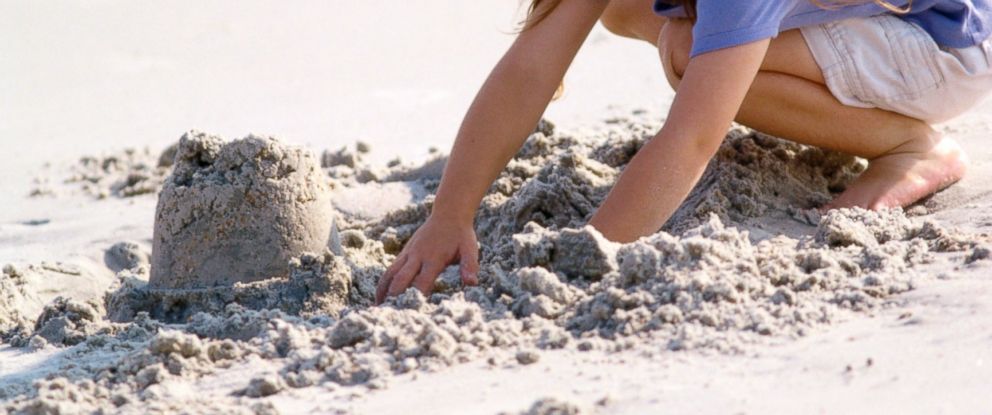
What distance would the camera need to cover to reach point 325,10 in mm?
6422

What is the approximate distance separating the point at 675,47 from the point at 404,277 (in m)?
0.86

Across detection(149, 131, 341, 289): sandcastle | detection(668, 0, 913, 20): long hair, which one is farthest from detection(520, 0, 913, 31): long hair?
detection(149, 131, 341, 289): sandcastle

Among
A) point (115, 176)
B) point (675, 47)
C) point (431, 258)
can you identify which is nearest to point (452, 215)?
point (431, 258)

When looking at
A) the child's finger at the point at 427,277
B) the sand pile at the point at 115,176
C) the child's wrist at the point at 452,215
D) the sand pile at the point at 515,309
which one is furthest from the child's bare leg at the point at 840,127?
the sand pile at the point at 115,176

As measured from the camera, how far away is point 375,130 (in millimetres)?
4535

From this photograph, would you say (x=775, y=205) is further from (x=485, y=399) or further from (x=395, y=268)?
(x=485, y=399)

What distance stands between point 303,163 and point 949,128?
72.6 inches

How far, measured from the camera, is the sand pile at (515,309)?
183 centimetres

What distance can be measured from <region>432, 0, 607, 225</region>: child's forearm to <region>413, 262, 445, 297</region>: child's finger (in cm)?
21

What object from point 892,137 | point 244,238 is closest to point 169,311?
point 244,238

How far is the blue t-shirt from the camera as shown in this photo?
7.41 ft

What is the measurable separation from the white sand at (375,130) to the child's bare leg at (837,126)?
8 centimetres

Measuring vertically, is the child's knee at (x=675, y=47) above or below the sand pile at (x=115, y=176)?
above

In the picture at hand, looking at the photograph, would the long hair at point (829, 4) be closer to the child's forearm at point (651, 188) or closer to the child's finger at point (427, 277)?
the child's forearm at point (651, 188)
